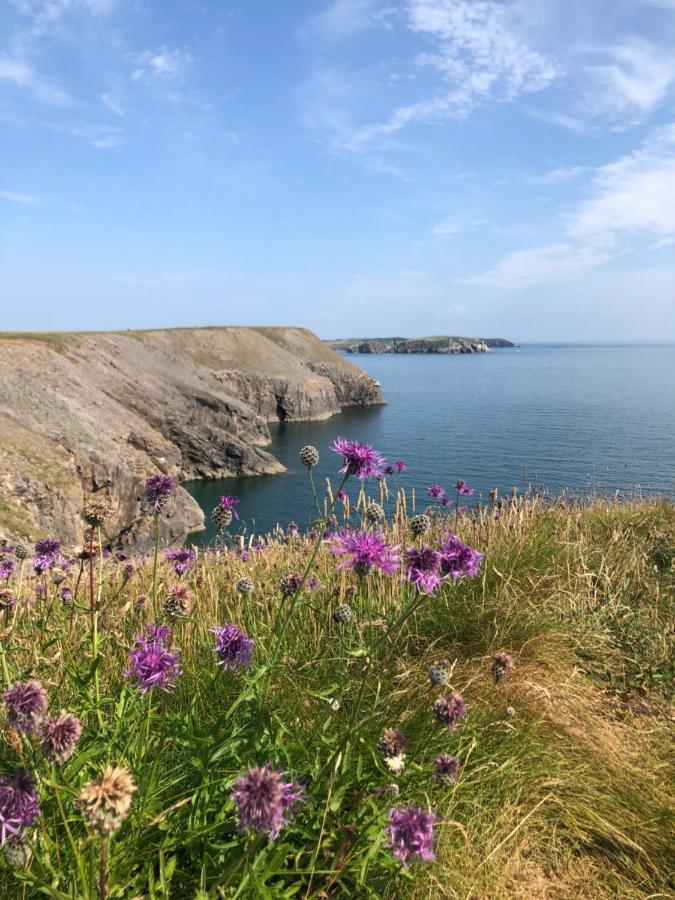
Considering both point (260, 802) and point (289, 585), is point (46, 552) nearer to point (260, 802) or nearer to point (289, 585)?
point (289, 585)

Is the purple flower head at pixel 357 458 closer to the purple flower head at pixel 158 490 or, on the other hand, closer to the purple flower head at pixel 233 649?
the purple flower head at pixel 233 649

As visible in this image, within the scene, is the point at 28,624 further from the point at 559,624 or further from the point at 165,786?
the point at 559,624

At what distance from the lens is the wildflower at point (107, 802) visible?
1709mm

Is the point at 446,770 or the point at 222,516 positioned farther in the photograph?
the point at 222,516

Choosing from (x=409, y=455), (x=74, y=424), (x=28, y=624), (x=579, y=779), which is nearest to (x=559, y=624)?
(x=579, y=779)

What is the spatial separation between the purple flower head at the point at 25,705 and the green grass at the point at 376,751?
0.30 m

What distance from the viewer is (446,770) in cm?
273

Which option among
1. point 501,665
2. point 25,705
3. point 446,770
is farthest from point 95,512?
point 501,665

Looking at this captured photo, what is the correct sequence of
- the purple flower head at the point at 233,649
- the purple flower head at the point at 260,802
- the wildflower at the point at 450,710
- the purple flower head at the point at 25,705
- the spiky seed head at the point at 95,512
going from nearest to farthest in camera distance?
1. the purple flower head at the point at 260,802
2. the purple flower head at the point at 25,705
3. the wildflower at the point at 450,710
4. the purple flower head at the point at 233,649
5. the spiky seed head at the point at 95,512

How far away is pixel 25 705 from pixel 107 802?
30.8 inches

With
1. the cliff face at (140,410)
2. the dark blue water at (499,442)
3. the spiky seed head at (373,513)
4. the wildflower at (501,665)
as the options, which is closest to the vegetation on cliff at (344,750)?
the wildflower at (501,665)

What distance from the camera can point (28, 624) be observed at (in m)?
5.64

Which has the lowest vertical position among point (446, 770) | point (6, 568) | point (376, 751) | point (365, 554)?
point (376, 751)

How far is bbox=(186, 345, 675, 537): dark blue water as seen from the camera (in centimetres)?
4853
